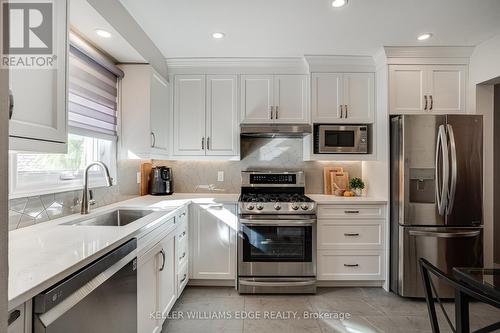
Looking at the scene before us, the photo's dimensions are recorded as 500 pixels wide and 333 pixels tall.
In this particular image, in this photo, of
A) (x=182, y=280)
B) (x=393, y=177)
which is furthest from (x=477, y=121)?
(x=182, y=280)

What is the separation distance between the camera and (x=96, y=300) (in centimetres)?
108

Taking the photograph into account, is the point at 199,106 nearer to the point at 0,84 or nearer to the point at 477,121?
the point at 0,84

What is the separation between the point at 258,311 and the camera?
2.30 meters

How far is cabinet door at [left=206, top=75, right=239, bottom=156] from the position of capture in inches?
115

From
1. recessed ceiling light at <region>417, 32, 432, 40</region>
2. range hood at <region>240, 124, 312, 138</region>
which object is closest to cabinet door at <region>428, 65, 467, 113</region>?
recessed ceiling light at <region>417, 32, 432, 40</region>

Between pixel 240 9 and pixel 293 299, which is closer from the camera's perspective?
pixel 240 9

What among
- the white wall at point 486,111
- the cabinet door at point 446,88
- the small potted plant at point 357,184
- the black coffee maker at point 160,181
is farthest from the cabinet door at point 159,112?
the white wall at point 486,111

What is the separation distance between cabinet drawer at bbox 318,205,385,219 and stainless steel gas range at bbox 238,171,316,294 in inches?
5.9

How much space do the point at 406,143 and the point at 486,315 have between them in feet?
5.30

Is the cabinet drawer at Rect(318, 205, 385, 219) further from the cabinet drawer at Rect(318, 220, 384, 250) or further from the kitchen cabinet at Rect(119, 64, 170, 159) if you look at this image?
the kitchen cabinet at Rect(119, 64, 170, 159)

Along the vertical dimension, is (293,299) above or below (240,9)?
below

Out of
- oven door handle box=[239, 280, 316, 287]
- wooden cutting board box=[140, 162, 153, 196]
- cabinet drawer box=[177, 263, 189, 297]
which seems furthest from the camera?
wooden cutting board box=[140, 162, 153, 196]

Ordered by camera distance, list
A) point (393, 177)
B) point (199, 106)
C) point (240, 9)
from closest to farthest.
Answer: point (240, 9) → point (393, 177) → point (199, 106)

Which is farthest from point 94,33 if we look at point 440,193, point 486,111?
point 486,111
